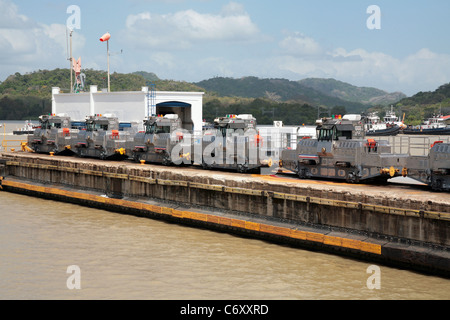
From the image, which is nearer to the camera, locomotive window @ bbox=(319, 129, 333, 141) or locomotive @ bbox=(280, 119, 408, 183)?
locomotive @ bbox=(280, 119, 408, 183)

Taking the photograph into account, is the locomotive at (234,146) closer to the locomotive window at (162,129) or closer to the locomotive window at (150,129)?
the locomotive window at (162,129)

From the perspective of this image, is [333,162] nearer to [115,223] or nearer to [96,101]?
[115,223]

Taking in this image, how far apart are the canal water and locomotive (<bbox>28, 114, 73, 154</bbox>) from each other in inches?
575

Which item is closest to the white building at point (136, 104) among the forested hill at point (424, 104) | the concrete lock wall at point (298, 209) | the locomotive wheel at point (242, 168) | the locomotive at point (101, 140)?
the locomotive at point (101, 140)

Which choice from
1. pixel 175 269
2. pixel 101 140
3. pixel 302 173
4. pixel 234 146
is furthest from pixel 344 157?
pixel 101 140

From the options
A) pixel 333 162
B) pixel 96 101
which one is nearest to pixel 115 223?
pixel 333 162

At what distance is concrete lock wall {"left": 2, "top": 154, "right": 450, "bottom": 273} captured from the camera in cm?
1489

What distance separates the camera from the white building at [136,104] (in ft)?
132

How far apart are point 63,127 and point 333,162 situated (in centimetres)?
2167

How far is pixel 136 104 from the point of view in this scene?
40.4 metres

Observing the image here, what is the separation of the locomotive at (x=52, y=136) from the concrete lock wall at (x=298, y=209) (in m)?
8.63

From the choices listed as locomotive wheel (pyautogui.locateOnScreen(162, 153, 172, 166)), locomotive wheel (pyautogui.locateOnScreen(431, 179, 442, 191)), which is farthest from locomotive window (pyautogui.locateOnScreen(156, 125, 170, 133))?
locomotive wheel (pyautogui.locateOnScreen(431, 179, 442, 191))

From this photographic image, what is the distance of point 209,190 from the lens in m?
20.9

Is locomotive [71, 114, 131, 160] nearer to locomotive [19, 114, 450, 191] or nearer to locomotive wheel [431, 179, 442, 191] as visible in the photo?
locomotive [19, 114, 450, 191]
